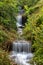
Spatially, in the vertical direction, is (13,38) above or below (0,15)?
below

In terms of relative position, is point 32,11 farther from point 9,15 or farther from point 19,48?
point 19,48

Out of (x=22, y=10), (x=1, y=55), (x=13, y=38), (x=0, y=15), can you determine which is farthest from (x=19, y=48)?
(x=22, y=10)

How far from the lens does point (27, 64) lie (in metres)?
14.8

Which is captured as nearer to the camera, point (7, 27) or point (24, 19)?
point (7, 27)

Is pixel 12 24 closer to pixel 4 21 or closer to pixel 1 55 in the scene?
pixel 4 21

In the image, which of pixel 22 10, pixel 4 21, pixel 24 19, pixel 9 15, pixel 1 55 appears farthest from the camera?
pixel 22 10

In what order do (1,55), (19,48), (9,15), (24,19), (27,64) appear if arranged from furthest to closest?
(24,19), (9,15), (19,48), (27,64), (1,55)

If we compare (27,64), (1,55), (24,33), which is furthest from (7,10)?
(1,55)

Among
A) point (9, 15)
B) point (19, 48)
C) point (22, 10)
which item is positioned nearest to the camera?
point (19, 48)

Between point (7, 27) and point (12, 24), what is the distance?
2.49 ft

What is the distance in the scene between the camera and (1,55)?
1159 centimetres

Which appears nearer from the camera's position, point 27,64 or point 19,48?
point 27,64

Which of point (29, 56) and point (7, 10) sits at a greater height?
point (7, 10)

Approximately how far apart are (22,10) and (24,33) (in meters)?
8.99
